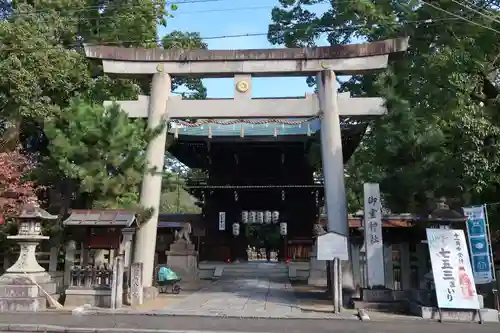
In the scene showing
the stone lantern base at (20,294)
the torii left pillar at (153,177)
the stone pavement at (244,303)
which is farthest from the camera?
the torii left pillar at (153,177)

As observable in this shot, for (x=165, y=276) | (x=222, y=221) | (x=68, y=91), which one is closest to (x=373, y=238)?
(x=165, y=276)

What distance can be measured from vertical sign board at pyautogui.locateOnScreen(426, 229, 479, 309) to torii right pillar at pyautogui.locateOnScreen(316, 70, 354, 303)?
2.78m

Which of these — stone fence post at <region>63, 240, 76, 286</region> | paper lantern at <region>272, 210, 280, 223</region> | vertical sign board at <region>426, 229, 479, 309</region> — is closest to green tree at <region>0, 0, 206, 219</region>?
stone fence post at <region>63, 240, 76, 286</region>

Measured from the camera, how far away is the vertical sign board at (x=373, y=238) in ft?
39.4

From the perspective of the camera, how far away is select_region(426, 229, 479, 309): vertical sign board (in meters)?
10.2

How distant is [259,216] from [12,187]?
15.6m

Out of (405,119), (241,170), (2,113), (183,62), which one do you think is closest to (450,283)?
(405,119)

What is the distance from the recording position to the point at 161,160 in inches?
557

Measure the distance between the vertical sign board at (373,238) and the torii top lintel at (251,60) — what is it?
410 cm

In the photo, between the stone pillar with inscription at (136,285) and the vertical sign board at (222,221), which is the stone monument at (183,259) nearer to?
the stone pillar with inscription at (136,285)

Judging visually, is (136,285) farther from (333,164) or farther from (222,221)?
(222,221)

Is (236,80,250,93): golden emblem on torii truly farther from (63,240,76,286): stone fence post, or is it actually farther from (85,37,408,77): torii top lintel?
(63,240,76,286): stone fence post

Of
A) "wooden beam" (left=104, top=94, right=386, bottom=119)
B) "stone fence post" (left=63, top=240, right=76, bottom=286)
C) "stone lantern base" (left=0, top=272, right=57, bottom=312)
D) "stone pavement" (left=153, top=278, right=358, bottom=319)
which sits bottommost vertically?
"stone pavement" (left=153, top=278, right=358, bottom=319)

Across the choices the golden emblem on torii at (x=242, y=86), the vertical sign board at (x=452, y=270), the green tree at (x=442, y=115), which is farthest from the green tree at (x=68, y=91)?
the vertical sign board at (x=452, y=270)
